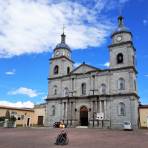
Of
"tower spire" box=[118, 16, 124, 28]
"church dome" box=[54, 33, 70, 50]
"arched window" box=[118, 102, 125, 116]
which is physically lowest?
Answer: "arched window" box=[118, 102, 125, 116]

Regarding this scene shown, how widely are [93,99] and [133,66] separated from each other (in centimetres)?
990

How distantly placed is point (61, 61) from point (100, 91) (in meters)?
12.7

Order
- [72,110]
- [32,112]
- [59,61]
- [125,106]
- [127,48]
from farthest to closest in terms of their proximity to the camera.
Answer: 1. [32,112]
2. [59,61]
3. [72,110]
4. [127,48]
5. [125,106]

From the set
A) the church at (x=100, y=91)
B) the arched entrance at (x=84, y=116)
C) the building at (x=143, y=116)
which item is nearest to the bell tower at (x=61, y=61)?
Answer: the church at (x=100, y=91)

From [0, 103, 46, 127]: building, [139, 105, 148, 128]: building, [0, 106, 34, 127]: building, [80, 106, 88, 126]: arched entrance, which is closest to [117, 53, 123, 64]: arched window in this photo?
[139, 105, 148, 128]: building

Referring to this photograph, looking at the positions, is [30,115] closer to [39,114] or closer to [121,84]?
[39,114]

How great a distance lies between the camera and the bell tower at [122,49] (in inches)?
1702

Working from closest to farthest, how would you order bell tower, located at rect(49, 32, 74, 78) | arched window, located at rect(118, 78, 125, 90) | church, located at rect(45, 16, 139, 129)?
1. church, located at rect(45, 16, 139, 129)
2. arched window, located at rect(118, 78, 125, 90)
3. bell tower, located at rect(49, 32, 74, 78)

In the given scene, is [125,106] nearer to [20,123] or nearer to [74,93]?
[74,93]

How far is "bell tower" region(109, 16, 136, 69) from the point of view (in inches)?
1702

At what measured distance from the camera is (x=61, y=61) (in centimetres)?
5197

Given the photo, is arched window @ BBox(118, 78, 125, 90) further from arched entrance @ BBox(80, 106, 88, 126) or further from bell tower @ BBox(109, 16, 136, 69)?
arched entrance @ BBox(80, 106, 88, 126)

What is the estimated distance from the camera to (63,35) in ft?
181

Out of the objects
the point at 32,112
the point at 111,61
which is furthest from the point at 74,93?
the point at 32,112
